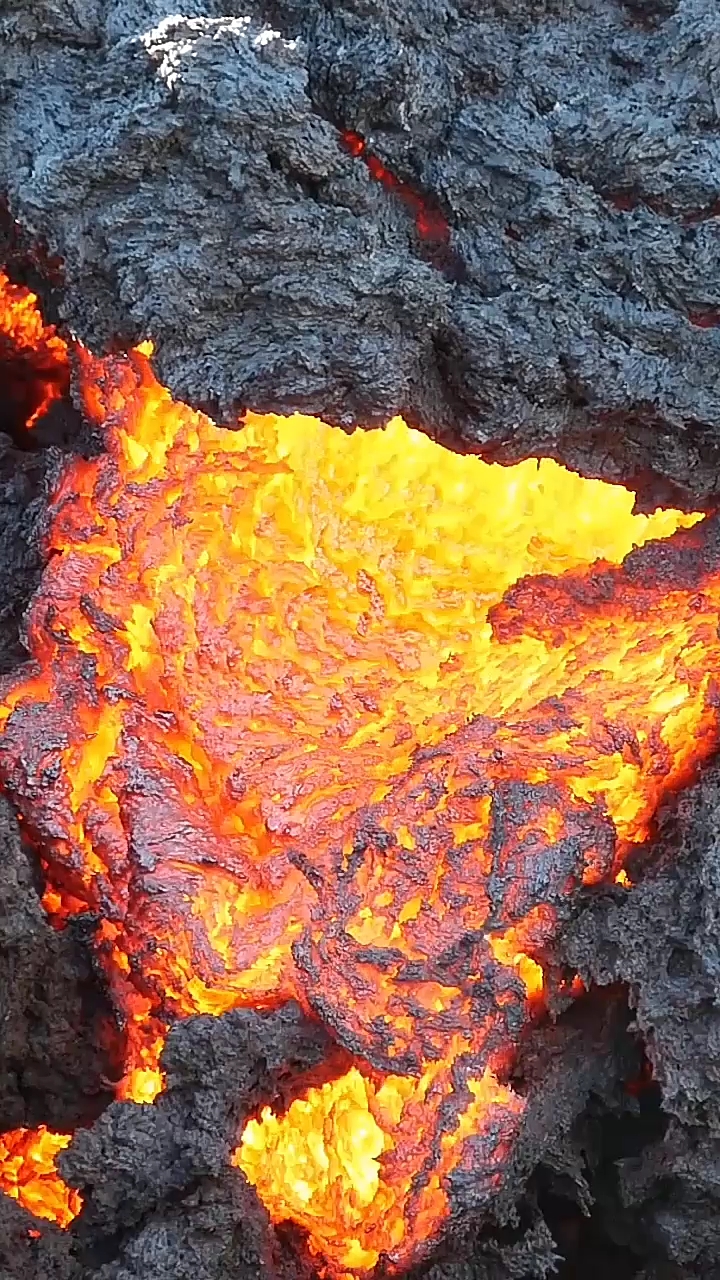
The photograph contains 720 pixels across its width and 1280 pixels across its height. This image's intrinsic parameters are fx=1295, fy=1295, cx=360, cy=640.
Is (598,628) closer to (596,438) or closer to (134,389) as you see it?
(596,438)

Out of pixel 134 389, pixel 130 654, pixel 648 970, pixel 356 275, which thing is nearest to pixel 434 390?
pixel 356 275

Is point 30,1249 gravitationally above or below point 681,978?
below

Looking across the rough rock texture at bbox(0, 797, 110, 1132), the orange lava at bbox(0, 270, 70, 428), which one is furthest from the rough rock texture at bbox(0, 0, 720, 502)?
the rough rock texture at bbox(0, 797, 110, 1132)

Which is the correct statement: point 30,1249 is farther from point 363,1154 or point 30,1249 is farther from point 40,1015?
point 363,1154

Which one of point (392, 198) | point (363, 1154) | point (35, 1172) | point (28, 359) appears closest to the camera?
point (392, 198)

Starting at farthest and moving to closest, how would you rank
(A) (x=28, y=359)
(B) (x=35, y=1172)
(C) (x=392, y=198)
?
(A) (x=28, y=359), (B) (x=35, y=1172), (C) (x=392, y=198)

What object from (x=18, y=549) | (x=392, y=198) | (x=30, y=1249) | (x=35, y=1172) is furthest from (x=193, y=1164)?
(x=392, y=198)

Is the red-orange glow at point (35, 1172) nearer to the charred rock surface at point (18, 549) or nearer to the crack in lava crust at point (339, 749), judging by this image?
the crack in lava crust at point (339, 749)

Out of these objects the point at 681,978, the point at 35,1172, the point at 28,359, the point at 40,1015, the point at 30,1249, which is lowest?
the point at 35,1172
